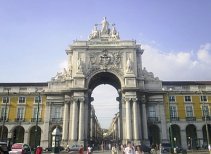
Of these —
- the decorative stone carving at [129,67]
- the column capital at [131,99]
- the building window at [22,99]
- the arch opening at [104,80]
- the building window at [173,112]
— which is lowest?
the building window at [173,112]

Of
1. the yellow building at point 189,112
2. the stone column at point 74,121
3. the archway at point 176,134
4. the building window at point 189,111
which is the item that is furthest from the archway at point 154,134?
the stone column at point 74,121

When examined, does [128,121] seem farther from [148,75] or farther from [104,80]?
[104,80]

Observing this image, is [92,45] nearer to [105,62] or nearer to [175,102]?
[105,62]

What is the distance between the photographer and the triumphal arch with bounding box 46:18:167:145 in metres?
53.3

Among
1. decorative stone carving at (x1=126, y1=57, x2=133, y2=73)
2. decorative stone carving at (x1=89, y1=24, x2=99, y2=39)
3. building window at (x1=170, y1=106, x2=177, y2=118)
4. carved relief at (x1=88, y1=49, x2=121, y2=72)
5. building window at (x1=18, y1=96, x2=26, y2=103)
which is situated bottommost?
building window at (x1=170, y1=106, x2=177, y2=118)

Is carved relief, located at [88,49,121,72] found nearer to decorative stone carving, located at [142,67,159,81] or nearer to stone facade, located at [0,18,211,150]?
stone facade, located at [0,18,211,150]

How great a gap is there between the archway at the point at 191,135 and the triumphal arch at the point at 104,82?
7908 mm

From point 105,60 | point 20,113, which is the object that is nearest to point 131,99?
point 105,60

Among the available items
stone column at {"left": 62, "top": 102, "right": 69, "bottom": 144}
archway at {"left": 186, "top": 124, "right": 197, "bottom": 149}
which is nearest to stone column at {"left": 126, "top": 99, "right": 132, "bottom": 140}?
stone column at {"left": 62, "top": 102, "right": 69, "bottom": 144}

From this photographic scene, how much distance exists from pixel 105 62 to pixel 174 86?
17794 millimetres

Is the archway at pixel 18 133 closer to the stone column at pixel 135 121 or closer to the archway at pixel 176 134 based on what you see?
the stone column at pixel 135 121

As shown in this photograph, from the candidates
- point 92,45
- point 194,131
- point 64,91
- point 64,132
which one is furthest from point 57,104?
point 194,131

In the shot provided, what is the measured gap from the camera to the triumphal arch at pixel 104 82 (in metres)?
53.3

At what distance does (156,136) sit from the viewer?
195 feet
